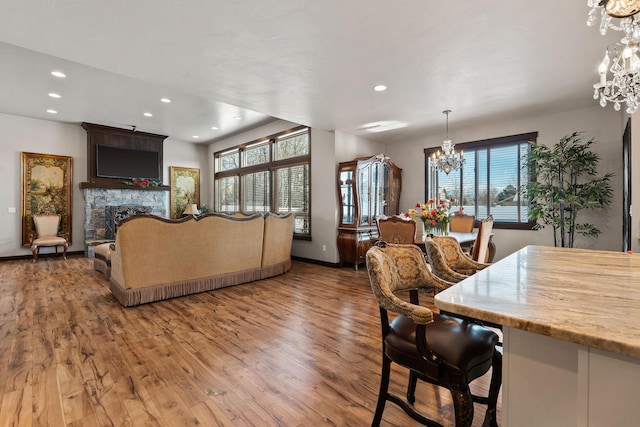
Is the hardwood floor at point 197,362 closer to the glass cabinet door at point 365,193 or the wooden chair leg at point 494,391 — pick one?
the wooden chair leg at point 494,391

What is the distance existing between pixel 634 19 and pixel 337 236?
15.0ft

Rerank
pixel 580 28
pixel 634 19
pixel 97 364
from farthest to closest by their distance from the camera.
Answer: pixel 580 28
pixel 97 364
pixel 634 19

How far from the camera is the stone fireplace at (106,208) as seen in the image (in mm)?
7016

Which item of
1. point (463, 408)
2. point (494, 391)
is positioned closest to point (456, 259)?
point (494, 391)

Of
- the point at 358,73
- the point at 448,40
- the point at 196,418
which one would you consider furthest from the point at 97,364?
the point at 448,40

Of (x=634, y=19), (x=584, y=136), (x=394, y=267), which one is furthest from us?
(x=584, y=136)

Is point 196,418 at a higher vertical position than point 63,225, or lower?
lower

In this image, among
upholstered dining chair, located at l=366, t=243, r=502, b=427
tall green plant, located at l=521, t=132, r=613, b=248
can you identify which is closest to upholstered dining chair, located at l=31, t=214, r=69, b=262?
upholstered dining chair, located at l=366, t=243, r=502, b=427

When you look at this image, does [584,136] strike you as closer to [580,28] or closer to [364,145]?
[580,28]

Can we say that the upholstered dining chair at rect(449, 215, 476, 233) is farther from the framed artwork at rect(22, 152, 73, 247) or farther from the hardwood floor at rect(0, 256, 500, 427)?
the framed artwork at rect(22, 152, 73, 247)

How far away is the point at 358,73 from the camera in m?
3.29

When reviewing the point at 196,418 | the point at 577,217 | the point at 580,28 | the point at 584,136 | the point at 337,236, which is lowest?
the point at 196,418

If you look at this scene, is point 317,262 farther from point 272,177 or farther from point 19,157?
point 19,157

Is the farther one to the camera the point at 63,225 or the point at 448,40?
the point at 63,225
